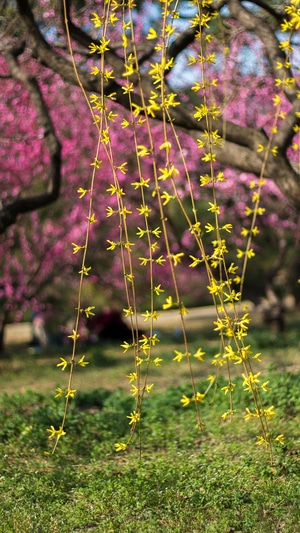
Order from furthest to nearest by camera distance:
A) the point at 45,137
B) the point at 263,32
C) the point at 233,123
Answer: the point at 45,137, the point at 263,32, the point at 233,123

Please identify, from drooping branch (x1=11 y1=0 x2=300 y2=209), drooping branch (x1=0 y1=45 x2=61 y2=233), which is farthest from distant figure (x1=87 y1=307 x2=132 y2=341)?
drooping branch (x1=11 y1=0 x2=300 y2=209)

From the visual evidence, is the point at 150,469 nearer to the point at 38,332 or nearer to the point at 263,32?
the point at 263,32

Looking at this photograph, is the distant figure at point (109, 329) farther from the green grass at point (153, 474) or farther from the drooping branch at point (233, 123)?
the drooping branch at point (233, 123)

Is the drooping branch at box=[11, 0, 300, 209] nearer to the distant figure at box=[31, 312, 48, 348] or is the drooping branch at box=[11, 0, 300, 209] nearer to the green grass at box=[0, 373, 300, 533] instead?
the green grass at box=[0, 373, 300, 533]

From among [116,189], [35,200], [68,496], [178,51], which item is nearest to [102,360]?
[35,200]

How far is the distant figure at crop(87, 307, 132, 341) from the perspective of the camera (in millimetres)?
15553

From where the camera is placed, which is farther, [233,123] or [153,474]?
[233,123]

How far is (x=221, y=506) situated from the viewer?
4.48 m

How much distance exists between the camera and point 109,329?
15.6 metres

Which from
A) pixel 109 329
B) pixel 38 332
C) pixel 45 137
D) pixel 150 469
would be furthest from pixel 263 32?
pixel 38 332

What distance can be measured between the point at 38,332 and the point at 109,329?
1.69 meters

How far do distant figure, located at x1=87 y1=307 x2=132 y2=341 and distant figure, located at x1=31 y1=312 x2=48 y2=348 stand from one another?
1.02 metres

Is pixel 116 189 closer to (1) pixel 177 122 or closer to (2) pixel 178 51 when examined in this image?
(1) pixel 177 122

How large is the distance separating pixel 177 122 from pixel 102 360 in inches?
255
